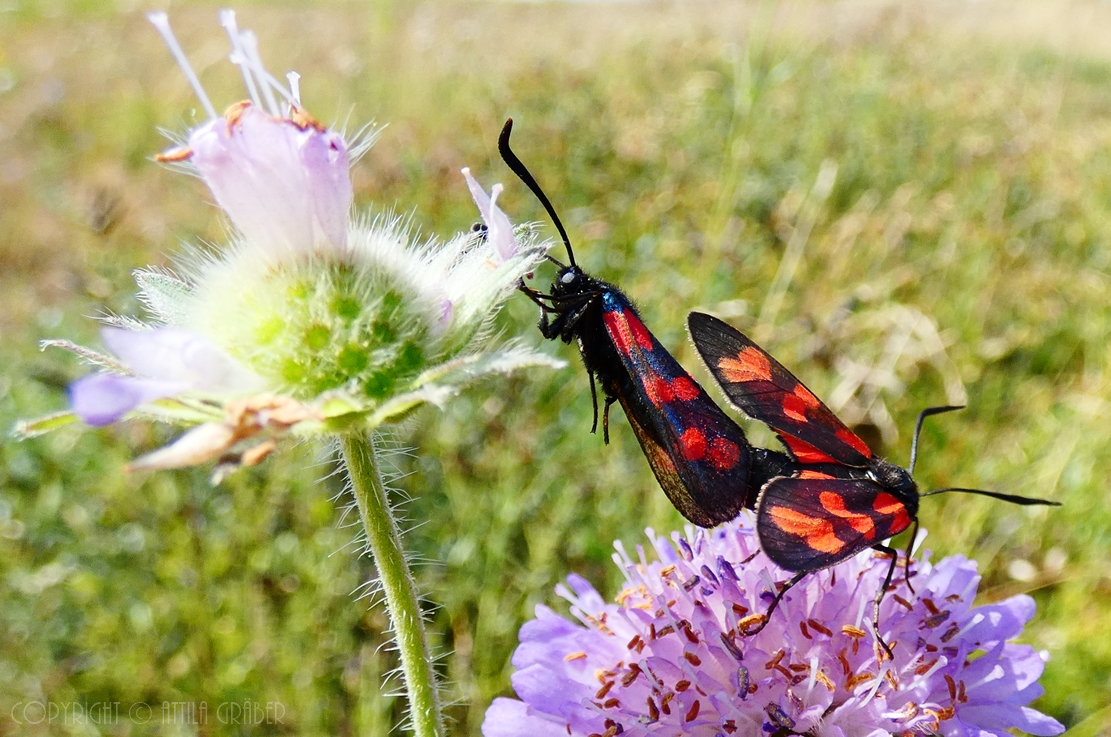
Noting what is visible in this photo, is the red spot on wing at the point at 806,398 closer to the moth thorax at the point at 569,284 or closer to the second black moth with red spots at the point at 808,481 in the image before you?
the second black moth with red spots at the point at 808,481

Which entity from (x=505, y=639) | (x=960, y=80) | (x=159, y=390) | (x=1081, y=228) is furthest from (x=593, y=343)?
(x=960, y=80)

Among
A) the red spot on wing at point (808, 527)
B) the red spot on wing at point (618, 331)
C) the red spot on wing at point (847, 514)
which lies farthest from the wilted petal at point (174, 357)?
the red spot on wing at point (847, 514)

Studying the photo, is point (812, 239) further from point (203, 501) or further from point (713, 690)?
point (713, 690)

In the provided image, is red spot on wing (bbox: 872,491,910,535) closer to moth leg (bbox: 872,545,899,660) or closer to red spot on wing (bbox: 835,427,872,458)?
moth leg (bbox: 872,545,899,660)

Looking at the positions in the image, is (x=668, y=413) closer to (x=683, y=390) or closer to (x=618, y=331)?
(x=683, y=390)

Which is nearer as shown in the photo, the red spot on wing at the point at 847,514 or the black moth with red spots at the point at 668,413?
the red spot on wing at the point at 847,514

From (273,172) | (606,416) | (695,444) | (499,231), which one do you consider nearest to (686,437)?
(695,444)
